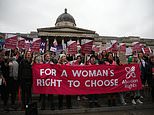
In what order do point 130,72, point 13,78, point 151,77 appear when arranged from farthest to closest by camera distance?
point 151,77, point 130,72, point 13,78

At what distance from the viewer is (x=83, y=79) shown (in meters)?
8.02

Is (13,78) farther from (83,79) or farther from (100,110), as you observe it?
(100,110)

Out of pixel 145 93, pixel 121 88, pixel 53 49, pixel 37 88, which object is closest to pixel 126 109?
pixel 121 88

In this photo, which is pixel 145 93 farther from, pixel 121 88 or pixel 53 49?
pixel 53 49

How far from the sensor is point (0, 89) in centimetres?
769

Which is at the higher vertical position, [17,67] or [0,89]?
[17,67]

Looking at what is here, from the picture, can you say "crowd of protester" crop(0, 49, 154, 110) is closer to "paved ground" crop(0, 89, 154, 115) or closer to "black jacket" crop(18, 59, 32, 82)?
"black jacket" crop(18, 59, 32, 82)

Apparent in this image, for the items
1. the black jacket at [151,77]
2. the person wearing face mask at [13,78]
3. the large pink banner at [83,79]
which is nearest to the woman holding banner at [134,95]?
the large pink banner at [83,79]

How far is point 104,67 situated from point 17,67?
340cm

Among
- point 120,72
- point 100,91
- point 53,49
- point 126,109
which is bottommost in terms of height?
point 126,109

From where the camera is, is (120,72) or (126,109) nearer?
(126,109)

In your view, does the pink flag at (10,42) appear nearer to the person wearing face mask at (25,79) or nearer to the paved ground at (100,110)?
the person wearing face mask at (25,79)

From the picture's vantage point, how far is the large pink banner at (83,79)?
7.66m

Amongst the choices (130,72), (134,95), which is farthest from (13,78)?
(134,95)
